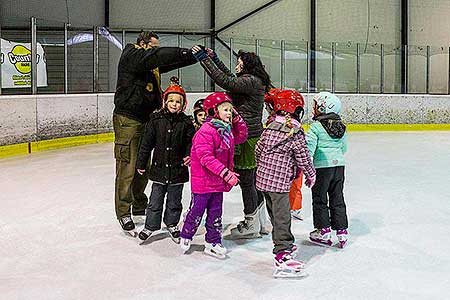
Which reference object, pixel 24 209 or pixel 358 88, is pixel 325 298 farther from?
pixel 358 88

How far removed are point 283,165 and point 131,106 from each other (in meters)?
1.29

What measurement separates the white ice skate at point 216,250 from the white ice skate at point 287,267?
47 centimetres

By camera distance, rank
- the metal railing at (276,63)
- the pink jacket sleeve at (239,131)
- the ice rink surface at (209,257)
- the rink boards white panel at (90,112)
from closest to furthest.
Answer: the ice rink surface at (209,257) → the pink jacket sleeve at (239,131) → the rink boards white panel at (90,112) → the metal railing at (276,63)

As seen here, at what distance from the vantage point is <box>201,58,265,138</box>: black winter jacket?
429cm

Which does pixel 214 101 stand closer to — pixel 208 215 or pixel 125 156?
pixel 208 215

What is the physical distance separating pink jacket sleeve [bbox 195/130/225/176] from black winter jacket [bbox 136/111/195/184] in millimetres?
349

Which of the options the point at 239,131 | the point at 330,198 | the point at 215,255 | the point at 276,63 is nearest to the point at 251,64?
the point at 239,131

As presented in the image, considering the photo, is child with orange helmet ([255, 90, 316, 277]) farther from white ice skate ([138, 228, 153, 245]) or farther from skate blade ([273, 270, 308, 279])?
white ice skate ([138, 228, 153, 245])

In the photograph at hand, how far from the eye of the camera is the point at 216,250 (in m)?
4.18

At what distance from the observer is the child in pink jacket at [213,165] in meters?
3.98

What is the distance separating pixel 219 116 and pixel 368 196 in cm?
274

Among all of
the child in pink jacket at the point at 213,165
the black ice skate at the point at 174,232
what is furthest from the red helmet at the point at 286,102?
the black ice skate at the point at 174,232

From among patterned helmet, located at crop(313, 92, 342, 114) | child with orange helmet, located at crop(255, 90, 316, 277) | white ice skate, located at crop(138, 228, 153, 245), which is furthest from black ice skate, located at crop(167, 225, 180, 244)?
patterned helmet, located at crop(313, 92, 342, 114)

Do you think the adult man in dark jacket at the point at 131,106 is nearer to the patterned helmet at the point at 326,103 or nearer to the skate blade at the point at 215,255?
the skate blade at the point at 215,255
